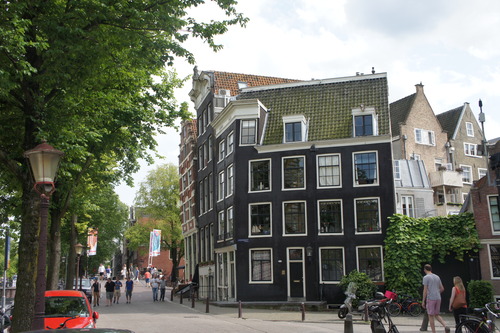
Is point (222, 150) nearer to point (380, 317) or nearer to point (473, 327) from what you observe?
point (380, 317)

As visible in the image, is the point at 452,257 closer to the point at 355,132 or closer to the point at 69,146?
the point at 355,132

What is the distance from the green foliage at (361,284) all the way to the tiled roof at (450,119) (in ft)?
81.8

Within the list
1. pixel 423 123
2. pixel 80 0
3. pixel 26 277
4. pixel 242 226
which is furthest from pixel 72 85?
pixel 423 123

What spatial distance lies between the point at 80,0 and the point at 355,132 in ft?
70.8

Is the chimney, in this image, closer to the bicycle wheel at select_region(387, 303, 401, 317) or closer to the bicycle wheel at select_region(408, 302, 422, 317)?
the bicycle wheel at select_region(408, 302, 422, 317)

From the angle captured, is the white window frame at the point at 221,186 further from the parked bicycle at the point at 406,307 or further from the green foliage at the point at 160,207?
the green foliage at the point at 160,207

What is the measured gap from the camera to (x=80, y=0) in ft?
41.4

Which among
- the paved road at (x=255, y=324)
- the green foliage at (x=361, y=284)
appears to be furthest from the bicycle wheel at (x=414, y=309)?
the green foliage at (x=361, y=284)

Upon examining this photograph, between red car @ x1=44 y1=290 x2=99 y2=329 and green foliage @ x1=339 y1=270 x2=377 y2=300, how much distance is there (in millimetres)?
17532

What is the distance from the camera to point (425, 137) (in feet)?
149

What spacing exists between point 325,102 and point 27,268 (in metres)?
24.4

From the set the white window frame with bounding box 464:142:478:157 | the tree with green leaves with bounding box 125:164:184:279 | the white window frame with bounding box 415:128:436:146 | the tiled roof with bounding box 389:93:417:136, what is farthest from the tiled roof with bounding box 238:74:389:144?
the tree with green leaves with bounding box 125:164:184:279

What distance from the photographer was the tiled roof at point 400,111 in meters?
45.0

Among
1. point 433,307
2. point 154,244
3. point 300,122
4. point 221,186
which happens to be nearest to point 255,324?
point 433,307
